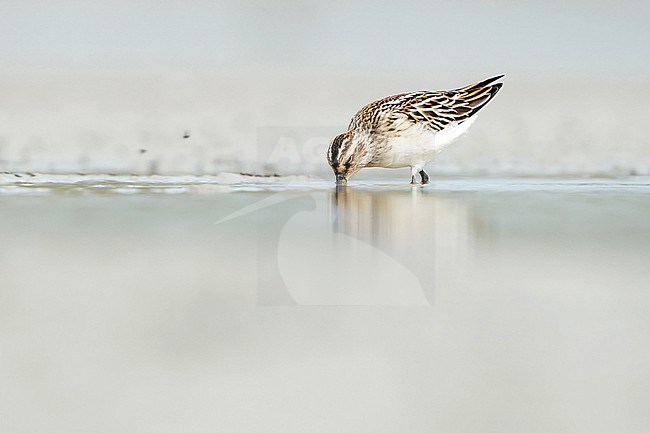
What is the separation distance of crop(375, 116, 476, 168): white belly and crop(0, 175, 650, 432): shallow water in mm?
1409

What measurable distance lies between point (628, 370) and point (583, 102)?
9649 millimetres

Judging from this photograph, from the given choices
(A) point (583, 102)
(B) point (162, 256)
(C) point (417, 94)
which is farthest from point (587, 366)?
(A) point (583, 102)

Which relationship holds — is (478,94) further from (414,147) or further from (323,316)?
(323,316)

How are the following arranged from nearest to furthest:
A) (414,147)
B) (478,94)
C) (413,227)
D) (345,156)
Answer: (413,227)
(345,156)
(414,147)
(478,94)

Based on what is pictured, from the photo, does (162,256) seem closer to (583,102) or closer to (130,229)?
(130,229)

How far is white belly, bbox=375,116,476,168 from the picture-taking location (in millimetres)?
7645

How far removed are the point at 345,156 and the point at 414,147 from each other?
1.80ft

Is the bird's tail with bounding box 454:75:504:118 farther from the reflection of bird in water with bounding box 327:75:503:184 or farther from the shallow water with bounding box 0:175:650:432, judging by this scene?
the shallow water with bounding box 0:175:650:432

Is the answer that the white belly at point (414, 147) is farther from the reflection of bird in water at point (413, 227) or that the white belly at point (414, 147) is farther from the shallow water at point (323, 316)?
the shallow water at point (323, 316)

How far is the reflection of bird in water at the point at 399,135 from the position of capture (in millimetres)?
7527

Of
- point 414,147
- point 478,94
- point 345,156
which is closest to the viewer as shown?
point 345,156

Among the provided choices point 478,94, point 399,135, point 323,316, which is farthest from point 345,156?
point 323,316

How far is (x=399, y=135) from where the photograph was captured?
7.67 metres

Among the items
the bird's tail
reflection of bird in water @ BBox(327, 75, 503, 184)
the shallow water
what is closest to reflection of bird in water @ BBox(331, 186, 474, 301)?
the shallow water
